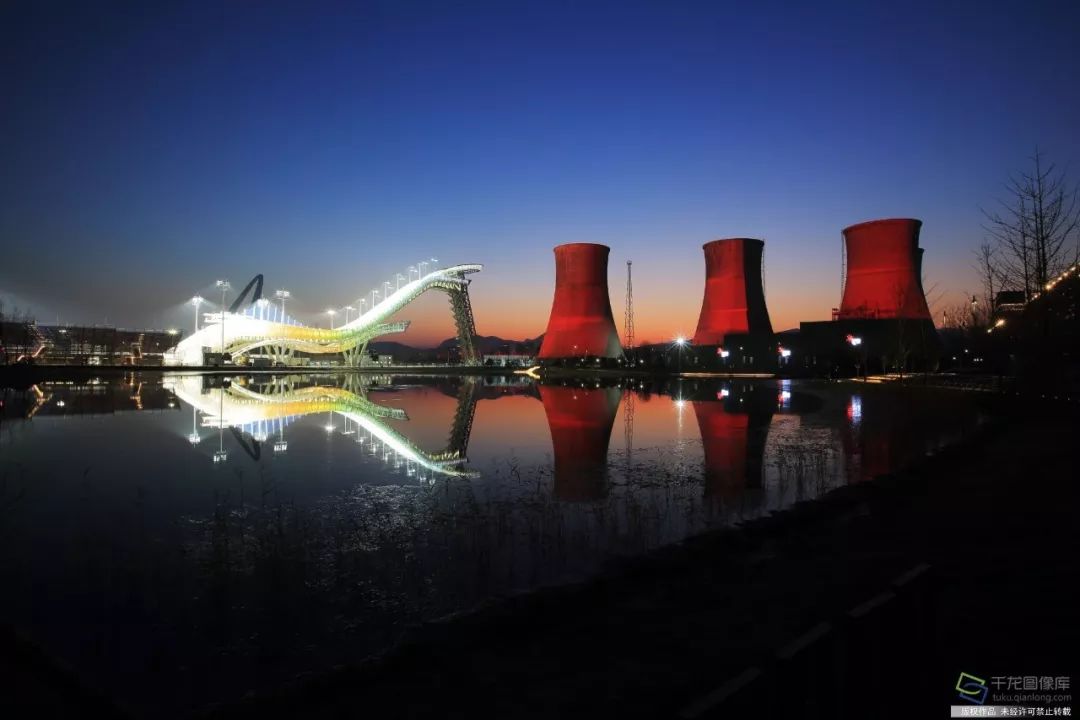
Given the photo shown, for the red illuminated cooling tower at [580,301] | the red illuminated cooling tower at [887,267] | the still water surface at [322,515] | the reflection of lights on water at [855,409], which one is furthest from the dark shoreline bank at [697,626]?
the red illuminated cooling tower at [580,301]

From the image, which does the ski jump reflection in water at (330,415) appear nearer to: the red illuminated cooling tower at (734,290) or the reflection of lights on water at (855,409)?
the reflection of lights on water at (855,409)

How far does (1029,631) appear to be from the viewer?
339 cm

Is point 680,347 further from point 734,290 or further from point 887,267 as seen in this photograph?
point 887,267

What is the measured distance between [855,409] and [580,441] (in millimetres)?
10876

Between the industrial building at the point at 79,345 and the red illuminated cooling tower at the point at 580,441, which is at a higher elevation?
the industrial building at the point at 79,345

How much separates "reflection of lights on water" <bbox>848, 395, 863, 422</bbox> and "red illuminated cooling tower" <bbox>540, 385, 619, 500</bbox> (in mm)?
6535

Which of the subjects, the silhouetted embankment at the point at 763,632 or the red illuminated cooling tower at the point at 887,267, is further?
the red illuminated cooling tower at the point at 887,267

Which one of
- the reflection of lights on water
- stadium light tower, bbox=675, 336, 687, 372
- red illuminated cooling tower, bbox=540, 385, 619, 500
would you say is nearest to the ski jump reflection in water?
red illuminated cooling tower, bbox=540, 385, 619, 500

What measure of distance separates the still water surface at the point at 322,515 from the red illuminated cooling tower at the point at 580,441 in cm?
10

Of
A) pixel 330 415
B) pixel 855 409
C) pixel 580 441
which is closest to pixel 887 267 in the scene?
pixel 855 409

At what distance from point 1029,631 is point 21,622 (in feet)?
20.4

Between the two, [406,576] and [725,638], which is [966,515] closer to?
[725,638]

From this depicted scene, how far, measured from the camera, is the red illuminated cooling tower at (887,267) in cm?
3594

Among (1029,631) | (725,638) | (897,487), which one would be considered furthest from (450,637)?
(897,487)
